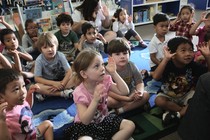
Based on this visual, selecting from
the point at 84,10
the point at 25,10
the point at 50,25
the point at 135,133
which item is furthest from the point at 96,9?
the point at 135,133

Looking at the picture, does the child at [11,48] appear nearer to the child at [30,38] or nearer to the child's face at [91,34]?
the child at [30,38]

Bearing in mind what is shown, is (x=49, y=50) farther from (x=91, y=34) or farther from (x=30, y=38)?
(x=30, y=38)

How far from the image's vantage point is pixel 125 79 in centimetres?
148

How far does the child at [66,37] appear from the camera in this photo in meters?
2.25

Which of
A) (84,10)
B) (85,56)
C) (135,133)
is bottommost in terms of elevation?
(135,133)

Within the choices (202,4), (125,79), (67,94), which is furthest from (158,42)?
(202,4)

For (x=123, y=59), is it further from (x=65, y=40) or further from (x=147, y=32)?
(x=147, y=32)

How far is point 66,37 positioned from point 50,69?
2.08ft

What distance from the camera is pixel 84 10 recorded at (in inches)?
108

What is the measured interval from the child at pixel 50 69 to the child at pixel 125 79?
1.40 ft

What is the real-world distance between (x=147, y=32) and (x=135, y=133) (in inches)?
87.8

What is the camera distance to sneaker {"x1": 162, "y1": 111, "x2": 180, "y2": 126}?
4.52ft

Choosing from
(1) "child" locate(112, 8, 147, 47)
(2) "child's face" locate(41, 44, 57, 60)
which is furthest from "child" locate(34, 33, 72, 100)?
(1) "child" locate(112, 8, 147, 47)

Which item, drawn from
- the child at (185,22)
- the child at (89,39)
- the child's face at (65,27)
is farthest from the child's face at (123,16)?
the child's face at (65,27)
